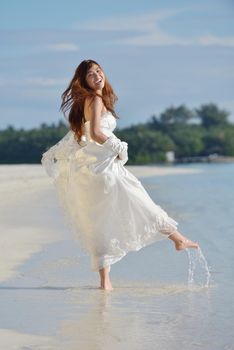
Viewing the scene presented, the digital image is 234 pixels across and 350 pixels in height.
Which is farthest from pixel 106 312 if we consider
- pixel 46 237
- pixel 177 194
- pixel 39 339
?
pixel 177 194

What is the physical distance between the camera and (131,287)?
7738 mm

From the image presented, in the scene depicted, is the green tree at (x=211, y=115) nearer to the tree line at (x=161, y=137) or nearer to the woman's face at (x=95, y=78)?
the tree line at (x=161, y=137)

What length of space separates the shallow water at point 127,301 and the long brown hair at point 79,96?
46.6 inches

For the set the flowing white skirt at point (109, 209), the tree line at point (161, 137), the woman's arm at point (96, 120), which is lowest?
the tree line at point (161, 137)

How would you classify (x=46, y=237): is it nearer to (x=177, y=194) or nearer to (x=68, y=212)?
(x=68, y=212)

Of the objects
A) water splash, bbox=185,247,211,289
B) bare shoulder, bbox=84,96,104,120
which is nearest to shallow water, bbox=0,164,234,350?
water splash, bbox=185,247,211,289

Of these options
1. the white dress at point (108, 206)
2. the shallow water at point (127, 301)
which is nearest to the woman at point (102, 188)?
the white dress at point (108, 206)

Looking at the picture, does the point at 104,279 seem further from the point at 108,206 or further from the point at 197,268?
the point at 197,268

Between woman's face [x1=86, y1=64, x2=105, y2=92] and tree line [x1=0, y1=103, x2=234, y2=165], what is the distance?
190 ft

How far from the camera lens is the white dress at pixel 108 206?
24.5ft

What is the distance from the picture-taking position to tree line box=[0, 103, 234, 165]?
72.6m

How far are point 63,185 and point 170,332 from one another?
2.01m

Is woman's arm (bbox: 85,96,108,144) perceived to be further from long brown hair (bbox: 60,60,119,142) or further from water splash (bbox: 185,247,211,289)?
water splash (bbox: 185,247,211,289)

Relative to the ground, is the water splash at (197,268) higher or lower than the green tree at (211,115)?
higher
